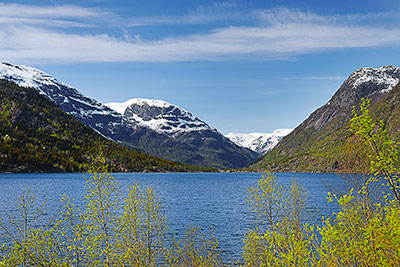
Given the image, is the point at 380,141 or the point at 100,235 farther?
the point at 100,235

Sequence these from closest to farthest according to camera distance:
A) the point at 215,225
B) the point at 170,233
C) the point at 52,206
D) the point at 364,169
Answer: the point at 364,169 < the point at 170,233 < the point at 215,225 < the point at 52,206

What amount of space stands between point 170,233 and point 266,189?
36.2 m

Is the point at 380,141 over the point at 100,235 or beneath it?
over

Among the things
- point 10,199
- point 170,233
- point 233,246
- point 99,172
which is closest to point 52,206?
point 10,199

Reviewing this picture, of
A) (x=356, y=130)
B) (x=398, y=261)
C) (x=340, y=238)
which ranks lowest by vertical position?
(x=398, y=261)

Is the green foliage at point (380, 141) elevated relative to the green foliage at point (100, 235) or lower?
elevated

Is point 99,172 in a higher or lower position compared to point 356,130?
lower

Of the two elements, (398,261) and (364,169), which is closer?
(398,261)

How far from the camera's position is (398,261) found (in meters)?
14.1

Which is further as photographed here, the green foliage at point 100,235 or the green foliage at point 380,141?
the green foliage at point 100,235

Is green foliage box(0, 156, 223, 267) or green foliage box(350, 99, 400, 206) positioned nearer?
green foliage box(350, 99, 400, 206)

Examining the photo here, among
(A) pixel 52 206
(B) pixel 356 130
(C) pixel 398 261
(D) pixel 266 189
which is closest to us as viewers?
(C) pixel 398 261

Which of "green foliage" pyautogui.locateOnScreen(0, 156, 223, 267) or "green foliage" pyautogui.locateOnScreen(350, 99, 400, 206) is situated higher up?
"green foliage" pyautogui.locateOnScreen(350, 99, 400, 206)

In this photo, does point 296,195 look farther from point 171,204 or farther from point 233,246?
point 171,204
